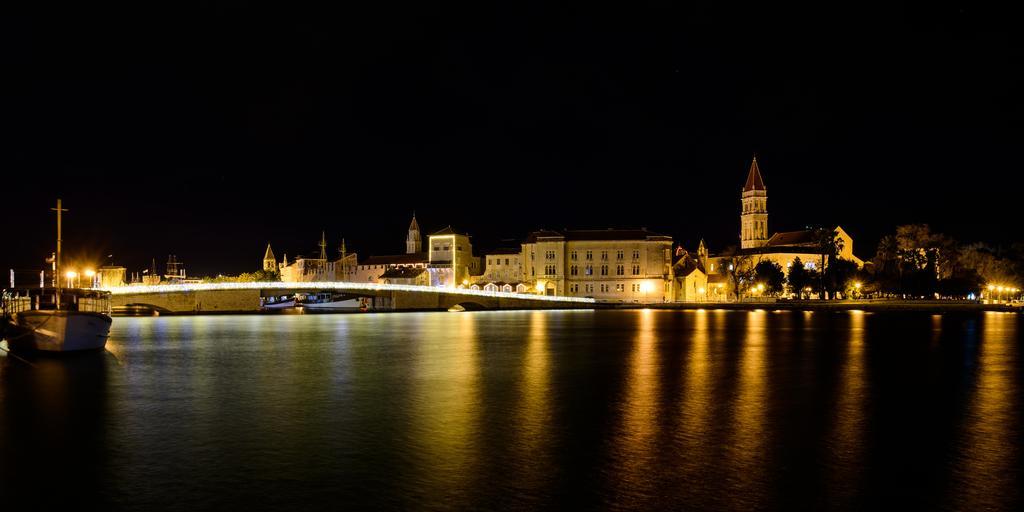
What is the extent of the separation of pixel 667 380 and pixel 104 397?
20504mm

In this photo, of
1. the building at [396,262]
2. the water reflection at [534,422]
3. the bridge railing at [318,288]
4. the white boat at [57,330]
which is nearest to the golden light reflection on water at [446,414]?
the water reflection at [534,422]

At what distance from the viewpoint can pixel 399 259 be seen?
143 metres

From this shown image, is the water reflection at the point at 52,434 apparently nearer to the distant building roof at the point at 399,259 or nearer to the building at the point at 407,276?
the building at the point at 407,276

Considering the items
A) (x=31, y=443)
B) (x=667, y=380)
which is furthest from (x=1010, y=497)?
(x=31, y=443)

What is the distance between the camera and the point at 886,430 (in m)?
20.9

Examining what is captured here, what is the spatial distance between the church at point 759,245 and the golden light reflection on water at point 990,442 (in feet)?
323

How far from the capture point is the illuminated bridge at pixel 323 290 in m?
88.9

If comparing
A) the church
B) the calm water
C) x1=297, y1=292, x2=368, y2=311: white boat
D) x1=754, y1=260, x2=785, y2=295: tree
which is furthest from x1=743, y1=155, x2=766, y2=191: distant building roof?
the calm water

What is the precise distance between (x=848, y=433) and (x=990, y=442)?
128 inches

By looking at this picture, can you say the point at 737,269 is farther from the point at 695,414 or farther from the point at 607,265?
the point at 695,414

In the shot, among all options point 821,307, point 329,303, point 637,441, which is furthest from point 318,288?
point 637,441

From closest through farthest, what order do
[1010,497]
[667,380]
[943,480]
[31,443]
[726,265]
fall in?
[1010,497] < [943,480] < [31,443] < [667,380] < [726,265]

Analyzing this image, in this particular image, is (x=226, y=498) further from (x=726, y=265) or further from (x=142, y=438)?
(x=726, y=265)

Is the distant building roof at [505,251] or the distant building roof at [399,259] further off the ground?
the distant building roof at [505,251]
